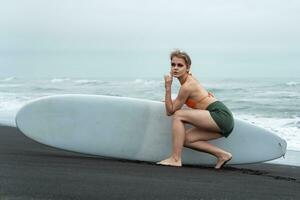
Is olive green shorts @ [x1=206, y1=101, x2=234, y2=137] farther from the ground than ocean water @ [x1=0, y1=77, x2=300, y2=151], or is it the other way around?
olive green shorts @ [x1=206, y1=101, x2=234, y2=137]

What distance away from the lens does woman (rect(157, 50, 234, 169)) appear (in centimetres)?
446

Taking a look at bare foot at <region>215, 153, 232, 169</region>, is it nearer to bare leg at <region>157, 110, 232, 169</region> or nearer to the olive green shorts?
bare leg at <region>157, 110, 232, 169</region>

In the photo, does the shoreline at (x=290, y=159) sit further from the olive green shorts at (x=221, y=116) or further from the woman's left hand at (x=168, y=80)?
the woman's left hand at (x=168, y=80)

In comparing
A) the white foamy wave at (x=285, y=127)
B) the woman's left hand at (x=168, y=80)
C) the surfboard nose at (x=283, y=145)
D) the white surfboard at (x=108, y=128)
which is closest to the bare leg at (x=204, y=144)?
the white surfboard at (x=108, y=128)

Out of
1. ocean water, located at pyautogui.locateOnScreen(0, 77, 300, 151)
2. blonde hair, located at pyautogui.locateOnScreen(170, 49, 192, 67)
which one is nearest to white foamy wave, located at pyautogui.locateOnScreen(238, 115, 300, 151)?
ocean water, located at pyautogui.locateOnScreen(0, 77, 300, 151)

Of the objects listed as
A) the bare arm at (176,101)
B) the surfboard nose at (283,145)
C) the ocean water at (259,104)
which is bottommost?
the ocean water at (259,104)

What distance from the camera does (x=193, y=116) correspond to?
4.48 meters

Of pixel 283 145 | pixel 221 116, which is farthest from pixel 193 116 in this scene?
pixel 283 145

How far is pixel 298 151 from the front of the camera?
23.9ft

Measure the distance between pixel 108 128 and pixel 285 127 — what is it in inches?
252

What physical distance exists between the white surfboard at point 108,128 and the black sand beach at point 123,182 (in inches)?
15.6

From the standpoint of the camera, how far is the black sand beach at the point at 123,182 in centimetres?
268

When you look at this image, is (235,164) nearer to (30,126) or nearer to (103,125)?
(103,125)

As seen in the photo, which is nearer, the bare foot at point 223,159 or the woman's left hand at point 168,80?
the woman's left hand at point 168,80
